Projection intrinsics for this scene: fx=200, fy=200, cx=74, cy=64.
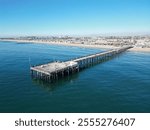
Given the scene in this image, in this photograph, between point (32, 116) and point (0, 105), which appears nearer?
point (32, 116)

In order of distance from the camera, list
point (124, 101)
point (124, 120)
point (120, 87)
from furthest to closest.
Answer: point (120, 87) → point (124, 101) → point (124, 120)

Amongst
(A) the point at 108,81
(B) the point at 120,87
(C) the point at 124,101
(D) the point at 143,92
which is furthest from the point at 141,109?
(A) the point at 108,81

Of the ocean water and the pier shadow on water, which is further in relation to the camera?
the pier shadow on water

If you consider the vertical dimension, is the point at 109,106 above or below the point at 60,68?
below

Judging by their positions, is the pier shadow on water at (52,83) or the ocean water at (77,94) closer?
the ocean water at (77,94)

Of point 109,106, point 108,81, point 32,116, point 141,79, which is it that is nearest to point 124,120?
point 32,116

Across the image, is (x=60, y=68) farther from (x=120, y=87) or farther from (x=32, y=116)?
(x=32, y=116)

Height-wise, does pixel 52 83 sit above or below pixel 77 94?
above

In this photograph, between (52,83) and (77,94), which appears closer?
(77,94)

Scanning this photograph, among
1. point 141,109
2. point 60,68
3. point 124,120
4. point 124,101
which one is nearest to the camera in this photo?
point 124,120
